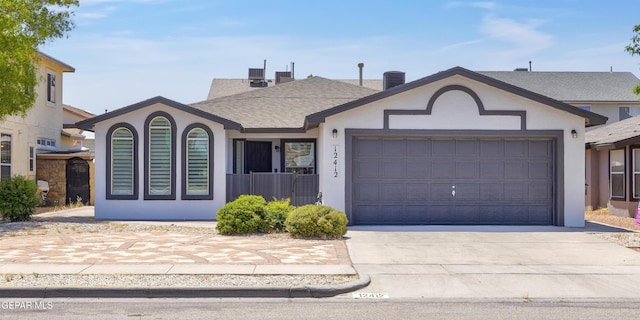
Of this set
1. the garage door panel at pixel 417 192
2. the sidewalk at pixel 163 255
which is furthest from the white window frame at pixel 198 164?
the garage door panel at pixel 417 192

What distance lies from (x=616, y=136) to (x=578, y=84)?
18.3 m

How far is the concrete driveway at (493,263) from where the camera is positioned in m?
9.87

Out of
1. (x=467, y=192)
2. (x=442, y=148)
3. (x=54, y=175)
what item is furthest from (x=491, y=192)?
(x=54, y=175)

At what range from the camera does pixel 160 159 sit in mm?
19266

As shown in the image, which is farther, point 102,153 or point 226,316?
point 102,153

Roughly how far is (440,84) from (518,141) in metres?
2.69

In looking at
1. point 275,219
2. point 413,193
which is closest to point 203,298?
point 275,219

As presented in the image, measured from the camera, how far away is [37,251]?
41.5 feet

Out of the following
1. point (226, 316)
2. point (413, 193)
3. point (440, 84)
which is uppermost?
point (440, 84)

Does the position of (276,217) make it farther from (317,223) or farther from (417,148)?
(417,148)

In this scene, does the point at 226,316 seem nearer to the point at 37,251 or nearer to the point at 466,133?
the point at 37,251

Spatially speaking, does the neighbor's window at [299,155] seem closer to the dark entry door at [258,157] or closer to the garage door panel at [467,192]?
the dark entry door at [258,157]

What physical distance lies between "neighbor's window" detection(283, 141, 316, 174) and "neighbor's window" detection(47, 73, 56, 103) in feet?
39.9

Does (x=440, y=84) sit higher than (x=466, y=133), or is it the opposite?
(x=440, y=84)
